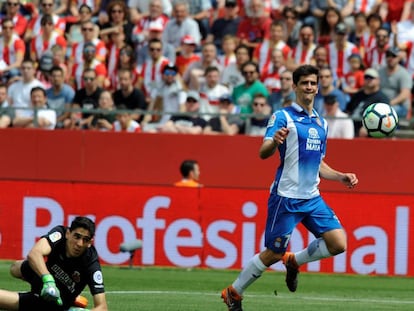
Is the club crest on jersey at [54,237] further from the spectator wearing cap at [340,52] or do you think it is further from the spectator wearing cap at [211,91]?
the spectator wearing cap at [340,52]

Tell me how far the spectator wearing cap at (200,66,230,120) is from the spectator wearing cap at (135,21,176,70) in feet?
5.56

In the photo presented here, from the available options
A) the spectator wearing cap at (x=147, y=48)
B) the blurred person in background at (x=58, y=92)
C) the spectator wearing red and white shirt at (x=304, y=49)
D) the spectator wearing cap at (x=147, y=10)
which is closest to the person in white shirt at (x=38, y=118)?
the blurred person in background at (x=58, y=92)

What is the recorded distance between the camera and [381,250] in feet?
57.6

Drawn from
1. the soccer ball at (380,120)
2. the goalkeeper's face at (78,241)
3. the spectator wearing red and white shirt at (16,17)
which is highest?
the spectator wearing red and white shirt at (16,17)

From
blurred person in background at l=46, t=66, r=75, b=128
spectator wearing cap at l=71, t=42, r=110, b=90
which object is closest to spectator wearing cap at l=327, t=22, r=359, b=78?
spectator wearing cap at l=71, t=42, r=110, b=90

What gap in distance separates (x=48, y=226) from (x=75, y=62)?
4.14 meters

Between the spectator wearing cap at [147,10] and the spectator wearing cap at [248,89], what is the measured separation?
2.96 metres

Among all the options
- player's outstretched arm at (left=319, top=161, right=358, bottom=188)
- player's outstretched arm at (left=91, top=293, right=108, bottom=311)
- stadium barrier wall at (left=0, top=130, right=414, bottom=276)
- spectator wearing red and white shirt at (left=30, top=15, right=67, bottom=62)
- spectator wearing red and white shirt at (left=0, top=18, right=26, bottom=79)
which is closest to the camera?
player's outstretched arm at (left=91, top=293, right=108, bottom=311)

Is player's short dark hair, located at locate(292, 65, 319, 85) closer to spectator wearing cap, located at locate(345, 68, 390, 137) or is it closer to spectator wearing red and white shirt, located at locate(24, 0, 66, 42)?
spectator wearing cap, located at locate(345, 68, 390, 137)

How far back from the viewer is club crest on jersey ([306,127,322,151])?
472 inches

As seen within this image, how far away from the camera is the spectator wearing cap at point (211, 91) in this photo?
63.9 feet

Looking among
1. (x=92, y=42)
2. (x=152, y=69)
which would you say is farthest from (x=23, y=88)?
(x=152, y=69)

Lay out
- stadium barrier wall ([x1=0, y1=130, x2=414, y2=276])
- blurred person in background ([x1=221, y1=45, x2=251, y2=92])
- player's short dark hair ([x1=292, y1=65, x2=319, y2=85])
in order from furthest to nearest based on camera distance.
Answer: blurred person in background ([x1=221, y1=45, x2=251, y2=92]) → stadium barrier wall ([x1=0, y1=130, x2=414, y2=276]) → player's short dark hair ([x1=292, y1=65, x2=319, y2=85])

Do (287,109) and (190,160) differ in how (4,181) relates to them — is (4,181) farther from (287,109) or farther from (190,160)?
(287,109)
